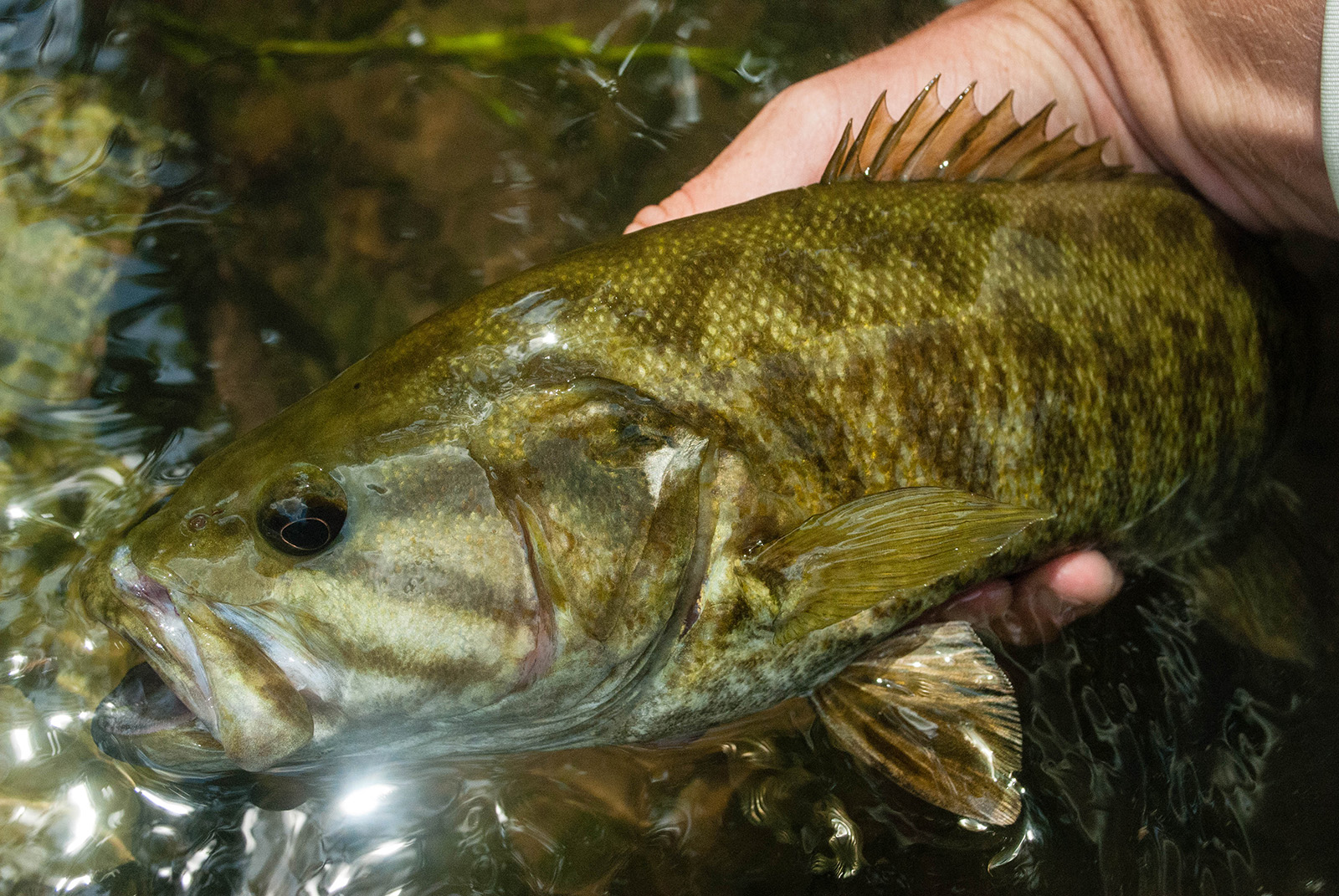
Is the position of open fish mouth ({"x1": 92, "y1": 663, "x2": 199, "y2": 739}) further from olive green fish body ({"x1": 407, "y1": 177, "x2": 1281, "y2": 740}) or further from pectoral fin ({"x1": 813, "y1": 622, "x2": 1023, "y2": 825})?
pectoral fin ({"x1": 813, "y1": 622, "x2": 1023, "y2": 825})

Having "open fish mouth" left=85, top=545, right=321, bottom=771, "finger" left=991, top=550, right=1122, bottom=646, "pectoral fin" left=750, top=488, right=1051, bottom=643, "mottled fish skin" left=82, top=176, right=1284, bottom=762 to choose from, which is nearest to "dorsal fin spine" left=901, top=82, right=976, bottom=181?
"mottled fish skin" left=82, top=176, right=1284, bottom=762

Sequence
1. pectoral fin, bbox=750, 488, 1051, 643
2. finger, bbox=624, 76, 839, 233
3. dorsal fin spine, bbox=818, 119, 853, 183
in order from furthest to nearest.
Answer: finger, bbox=624, 76, 839, 233
dorsal fin spine, bbox=818, 119, 853, 183
pectoral fin, bbox=750, 488, 1051, 643

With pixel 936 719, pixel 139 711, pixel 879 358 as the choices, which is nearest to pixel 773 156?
pixel 879 358

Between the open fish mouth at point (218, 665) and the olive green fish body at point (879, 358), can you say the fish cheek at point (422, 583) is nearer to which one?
the open fish mouth at point (218, 665)

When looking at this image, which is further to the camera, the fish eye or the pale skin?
the pale skin

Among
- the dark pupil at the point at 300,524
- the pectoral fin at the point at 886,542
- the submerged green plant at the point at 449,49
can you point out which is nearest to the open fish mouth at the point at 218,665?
the dark pupil at the point at 300,524

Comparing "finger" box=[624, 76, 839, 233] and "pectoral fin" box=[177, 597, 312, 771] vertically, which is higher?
"finger" box=[624, 76, 839, 233]

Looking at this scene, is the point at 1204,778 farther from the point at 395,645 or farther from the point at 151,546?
the point at 151,546
